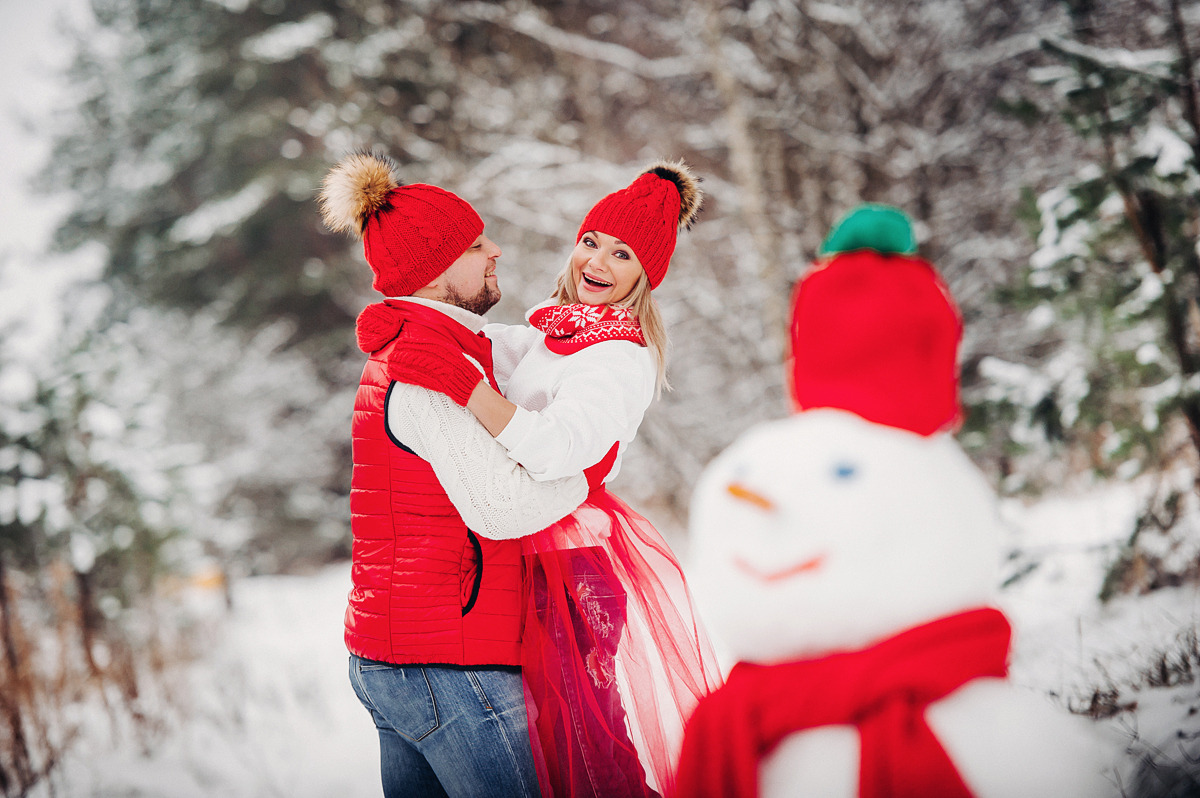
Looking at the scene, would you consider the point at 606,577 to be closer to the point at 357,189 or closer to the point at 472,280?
the point at 472,280

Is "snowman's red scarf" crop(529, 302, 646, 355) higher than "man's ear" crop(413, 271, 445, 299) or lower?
lower

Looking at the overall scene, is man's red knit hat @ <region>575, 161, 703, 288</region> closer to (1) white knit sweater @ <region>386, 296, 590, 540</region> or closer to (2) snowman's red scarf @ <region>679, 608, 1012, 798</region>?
(1) white knit sweater @ <region>386, 296, 590, 540</region>

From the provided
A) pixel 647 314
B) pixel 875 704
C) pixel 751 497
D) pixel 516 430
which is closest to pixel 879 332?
pixel 751 497

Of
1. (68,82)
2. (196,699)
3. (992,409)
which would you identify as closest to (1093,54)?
(992,409)

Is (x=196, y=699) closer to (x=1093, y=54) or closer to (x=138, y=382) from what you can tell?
(x=138, y=382)

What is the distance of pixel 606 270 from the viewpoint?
5.68ft

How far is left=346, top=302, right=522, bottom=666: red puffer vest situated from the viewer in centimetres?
147

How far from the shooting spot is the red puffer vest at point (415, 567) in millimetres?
1470

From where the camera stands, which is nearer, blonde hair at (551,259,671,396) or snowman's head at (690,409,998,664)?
snowman's head at (690,409,998,664)

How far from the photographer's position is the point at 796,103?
19.8ft

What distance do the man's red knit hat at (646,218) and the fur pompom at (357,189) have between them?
478mm

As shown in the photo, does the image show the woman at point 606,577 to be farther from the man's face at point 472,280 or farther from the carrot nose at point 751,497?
the carrot nose at point 751,497

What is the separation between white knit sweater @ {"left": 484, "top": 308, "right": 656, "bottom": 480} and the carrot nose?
1.32 feet

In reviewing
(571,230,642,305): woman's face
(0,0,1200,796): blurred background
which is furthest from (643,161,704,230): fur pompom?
(0,0,1200,796): blurred background
